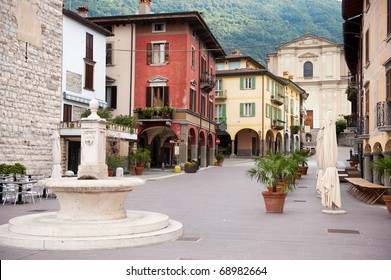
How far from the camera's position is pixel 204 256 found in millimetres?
7238

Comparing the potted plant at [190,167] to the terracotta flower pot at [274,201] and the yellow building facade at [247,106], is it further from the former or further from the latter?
the terracotta flower pot at [274,201]

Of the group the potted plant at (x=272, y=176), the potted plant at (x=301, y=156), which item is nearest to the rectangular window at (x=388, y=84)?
the potted plant at (x=301, y=156)

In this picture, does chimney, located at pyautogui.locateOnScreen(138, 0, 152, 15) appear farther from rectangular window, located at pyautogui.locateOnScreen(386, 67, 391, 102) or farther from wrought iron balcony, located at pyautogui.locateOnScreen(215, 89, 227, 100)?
rectangular window, located at pyautogui.locateOnScreen(386, 67, 391, 102)

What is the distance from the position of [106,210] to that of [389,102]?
11.7 m

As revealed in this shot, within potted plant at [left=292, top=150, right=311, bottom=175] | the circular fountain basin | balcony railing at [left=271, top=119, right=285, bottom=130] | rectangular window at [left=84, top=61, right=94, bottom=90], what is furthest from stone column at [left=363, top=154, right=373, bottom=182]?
balcony railing at [left=271, top=119, right=285, bottom=130]

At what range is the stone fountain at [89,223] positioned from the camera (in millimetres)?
7803

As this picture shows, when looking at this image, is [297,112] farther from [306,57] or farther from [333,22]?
[333,22]

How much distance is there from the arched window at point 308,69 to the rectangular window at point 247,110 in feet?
92.2

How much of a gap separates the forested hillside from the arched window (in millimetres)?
13935

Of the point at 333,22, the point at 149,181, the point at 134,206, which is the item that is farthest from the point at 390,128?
the point at 333,22

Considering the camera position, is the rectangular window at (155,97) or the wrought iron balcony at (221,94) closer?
the rectangular window at (155,97)

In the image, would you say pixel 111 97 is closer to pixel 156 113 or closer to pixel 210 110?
pixel 156 113

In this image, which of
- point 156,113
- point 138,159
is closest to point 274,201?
point 138,159

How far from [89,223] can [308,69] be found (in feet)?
239
